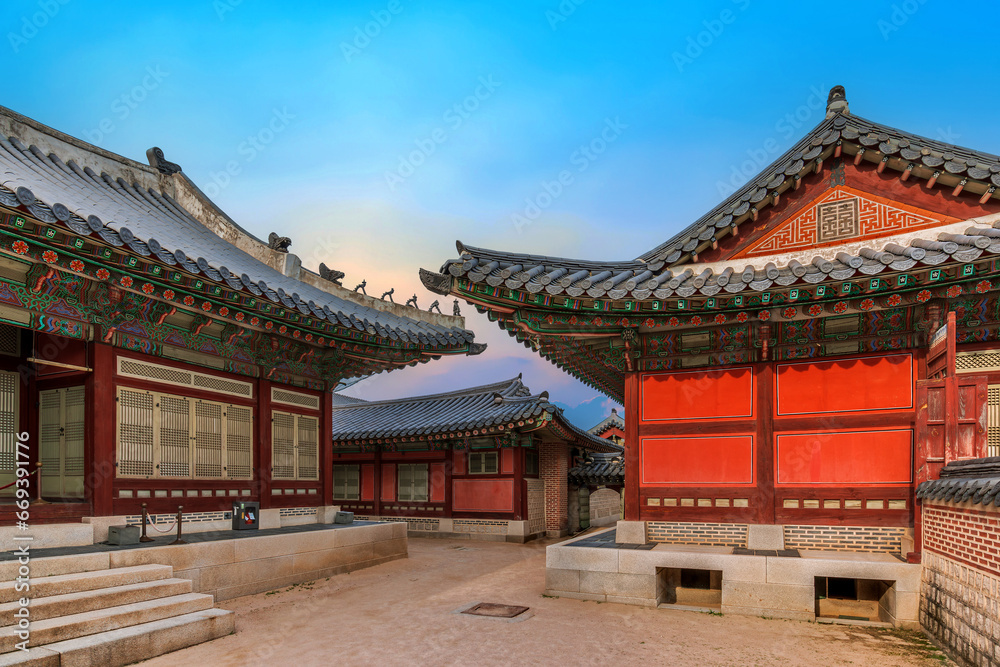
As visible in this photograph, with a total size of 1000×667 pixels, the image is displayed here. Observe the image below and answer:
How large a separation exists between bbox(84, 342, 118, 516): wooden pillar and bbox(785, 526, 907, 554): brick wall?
10067mm

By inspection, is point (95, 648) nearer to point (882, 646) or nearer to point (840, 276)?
point (882, 646)

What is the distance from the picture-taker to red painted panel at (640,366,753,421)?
10102 millimetres

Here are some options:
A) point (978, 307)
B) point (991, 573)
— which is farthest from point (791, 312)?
point (991, 573)

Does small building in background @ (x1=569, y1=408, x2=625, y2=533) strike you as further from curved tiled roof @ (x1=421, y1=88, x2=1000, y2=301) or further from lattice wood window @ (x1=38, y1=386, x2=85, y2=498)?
lattice wood window @ (x1=38, y1=386, x2=85, y2=498)

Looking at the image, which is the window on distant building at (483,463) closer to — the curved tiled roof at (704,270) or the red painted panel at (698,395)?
the red painted panel at (698,395)

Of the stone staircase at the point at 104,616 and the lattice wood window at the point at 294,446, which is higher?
the lattice wood window at the point at 294,446

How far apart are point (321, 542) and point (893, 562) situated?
30.8 feet

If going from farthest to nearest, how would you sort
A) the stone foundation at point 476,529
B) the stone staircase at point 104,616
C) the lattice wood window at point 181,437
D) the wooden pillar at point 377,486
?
1. the wooden pillar at point 377,486
2. the stone foundation at point 476,529
3. the lattice wood window at point 181,437
4. the stone staircase at point 104,616

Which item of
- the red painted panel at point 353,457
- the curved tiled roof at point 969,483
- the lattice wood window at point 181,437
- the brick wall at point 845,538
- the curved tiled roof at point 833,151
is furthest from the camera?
the red painted panel at point 353,457

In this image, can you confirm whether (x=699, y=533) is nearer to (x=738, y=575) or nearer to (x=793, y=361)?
(x=738, y=575)

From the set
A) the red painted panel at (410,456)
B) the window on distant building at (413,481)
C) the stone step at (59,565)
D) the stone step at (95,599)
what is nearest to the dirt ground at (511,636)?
the stone step at (95,599)

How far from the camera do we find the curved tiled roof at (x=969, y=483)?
6023 millimetres

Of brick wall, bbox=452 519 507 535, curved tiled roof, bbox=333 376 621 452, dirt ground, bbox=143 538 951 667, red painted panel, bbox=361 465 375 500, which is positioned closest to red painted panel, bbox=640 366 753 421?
dirt ground, bbox=143 538 951 667

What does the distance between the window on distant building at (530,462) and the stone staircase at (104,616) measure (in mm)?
12983
